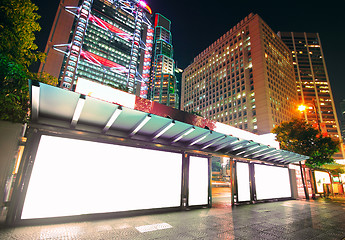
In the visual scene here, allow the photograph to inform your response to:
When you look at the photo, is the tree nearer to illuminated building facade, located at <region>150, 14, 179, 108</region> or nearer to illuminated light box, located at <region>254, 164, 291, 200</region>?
illuminated light box, located at <region>254, 164, 291, 200</region>

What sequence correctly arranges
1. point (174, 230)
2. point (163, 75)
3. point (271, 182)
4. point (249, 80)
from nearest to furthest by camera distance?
point (174, 230) → point (271, 182) → point (249, 80) → point (163, 75)

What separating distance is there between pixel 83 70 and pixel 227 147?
362 feet

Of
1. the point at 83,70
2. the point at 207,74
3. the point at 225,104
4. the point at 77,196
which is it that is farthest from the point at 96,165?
the point at 83,70

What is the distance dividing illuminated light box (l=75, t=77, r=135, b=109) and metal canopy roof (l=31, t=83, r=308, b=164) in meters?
2.79

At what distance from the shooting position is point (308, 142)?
64.5 ft

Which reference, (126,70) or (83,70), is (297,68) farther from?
(83,70)

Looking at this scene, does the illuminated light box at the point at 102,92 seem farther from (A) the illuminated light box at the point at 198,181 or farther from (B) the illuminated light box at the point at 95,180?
(A) the illuminated light box at the point at 198,181

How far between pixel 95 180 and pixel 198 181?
15.7ft

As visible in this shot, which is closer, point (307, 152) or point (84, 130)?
point (84, 130)

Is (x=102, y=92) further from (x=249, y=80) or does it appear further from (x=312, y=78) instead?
(x=312, y=78)

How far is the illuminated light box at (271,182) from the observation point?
10969mm

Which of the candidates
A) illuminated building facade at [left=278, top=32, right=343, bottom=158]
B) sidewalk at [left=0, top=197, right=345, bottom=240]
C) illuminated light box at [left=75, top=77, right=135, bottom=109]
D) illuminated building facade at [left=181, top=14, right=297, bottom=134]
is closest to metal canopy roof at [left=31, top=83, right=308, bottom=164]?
illuminated light box at [left=75, top=77, right=135, bottom=109]

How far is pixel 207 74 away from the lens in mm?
100562

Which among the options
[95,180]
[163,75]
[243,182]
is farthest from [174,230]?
[163,75]
